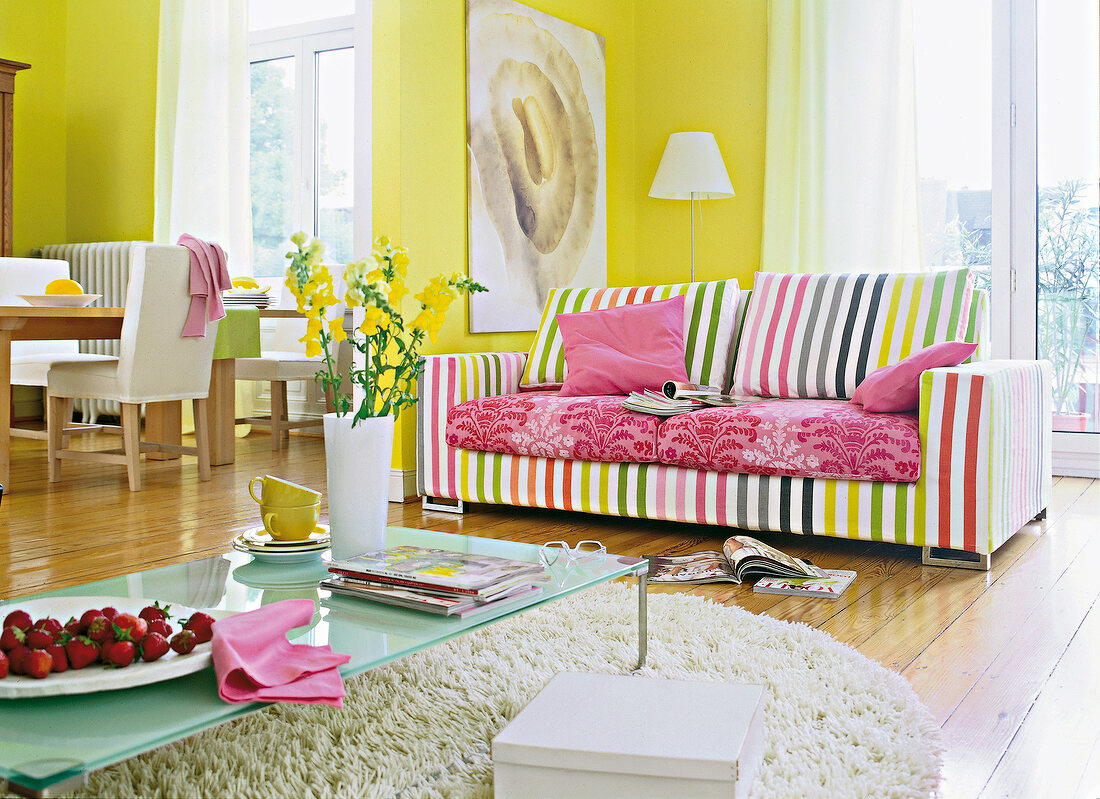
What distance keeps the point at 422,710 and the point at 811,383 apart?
212cm

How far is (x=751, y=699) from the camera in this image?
145 cm

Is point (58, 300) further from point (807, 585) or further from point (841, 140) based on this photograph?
point (841, 140)

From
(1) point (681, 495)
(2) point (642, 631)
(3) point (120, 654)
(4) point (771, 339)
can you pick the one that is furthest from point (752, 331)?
(3) point (120, 654)

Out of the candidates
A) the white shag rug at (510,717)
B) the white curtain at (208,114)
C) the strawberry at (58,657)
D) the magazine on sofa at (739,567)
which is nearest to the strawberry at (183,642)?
the strawberry at (58,657)

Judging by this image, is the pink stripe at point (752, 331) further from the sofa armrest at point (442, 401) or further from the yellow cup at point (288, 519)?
the yellow cup at point (288, 519)

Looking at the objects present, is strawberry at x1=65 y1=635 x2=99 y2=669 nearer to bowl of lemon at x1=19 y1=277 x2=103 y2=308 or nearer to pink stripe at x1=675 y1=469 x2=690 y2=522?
pink stripe at x1=675 y1=469 x2=690 y2=522

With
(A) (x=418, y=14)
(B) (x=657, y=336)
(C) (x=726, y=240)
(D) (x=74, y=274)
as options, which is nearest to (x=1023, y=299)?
(C) (x=726, y=240)

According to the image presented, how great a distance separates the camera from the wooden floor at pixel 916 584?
166 centimetres

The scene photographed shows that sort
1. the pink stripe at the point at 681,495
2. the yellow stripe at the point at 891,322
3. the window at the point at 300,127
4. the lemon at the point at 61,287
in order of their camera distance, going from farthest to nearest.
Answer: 1. the window at the point at 300,127
2. the lemon at the point at 61,287
3. the yellow stripe at the point at 891,322
4. the pink stripe at the point at 681,495

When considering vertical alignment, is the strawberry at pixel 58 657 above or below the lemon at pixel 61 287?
below

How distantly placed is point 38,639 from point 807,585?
6.14 ft

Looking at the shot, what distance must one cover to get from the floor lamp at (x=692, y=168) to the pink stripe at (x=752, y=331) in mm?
1081

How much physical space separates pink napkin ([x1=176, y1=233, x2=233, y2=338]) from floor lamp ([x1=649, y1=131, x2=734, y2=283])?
1.97 meters

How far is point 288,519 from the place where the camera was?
6.11ft
